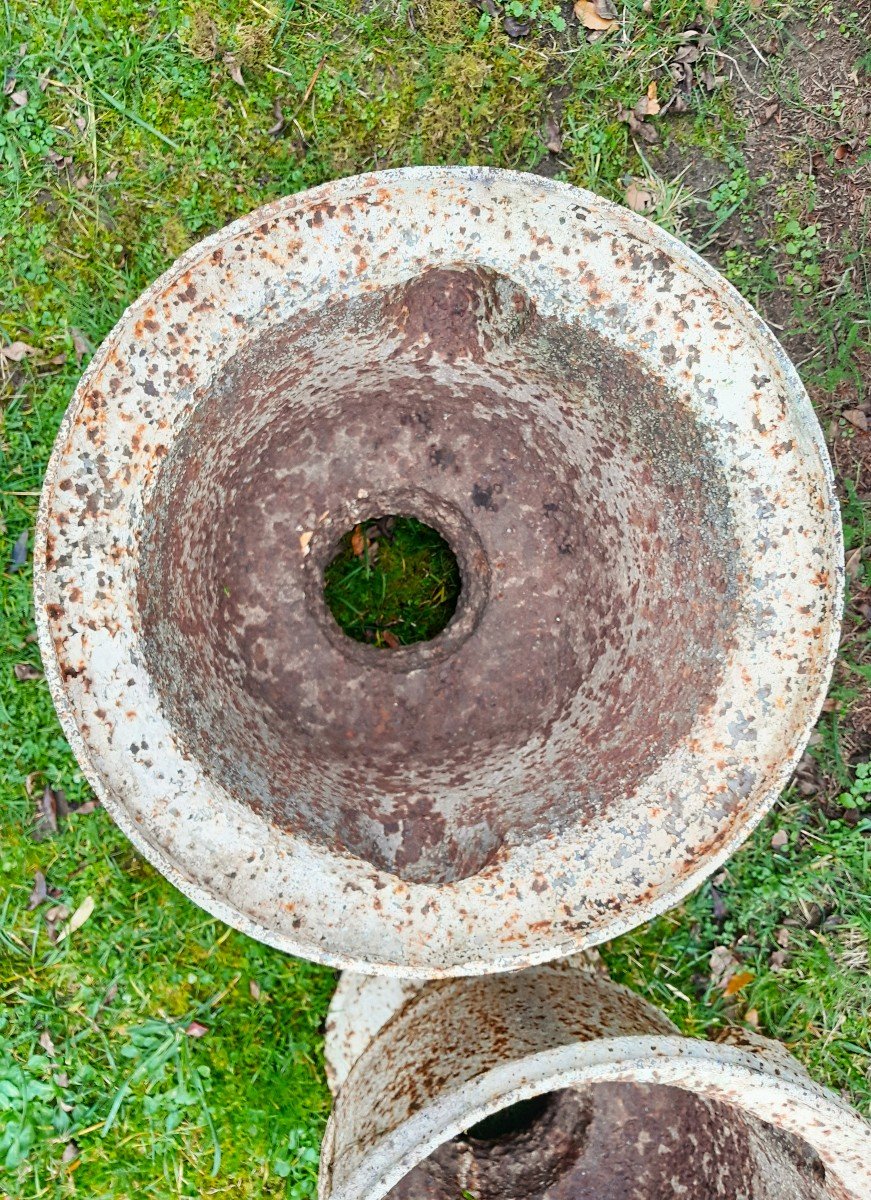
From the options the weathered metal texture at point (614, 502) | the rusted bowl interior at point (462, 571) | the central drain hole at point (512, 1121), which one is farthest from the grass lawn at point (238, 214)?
the weathered metal texture at point (614, 502)

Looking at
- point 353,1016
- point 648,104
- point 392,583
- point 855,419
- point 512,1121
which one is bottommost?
point 353,1016

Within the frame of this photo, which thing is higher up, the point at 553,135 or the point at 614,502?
the point at 553,135

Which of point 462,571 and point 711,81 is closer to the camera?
point 462,571

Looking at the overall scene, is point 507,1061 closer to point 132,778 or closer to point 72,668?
point 132,778

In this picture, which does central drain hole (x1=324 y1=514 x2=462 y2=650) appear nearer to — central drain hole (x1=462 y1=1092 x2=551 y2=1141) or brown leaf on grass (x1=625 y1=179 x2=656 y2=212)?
brown leaf on grass (x1=625 y1=179 x2=656 y2=212)

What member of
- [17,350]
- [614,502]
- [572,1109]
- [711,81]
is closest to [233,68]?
[17,350]

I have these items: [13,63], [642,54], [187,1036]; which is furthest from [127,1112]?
[642,54]

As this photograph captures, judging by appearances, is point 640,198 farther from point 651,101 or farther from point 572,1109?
point 572,1109
